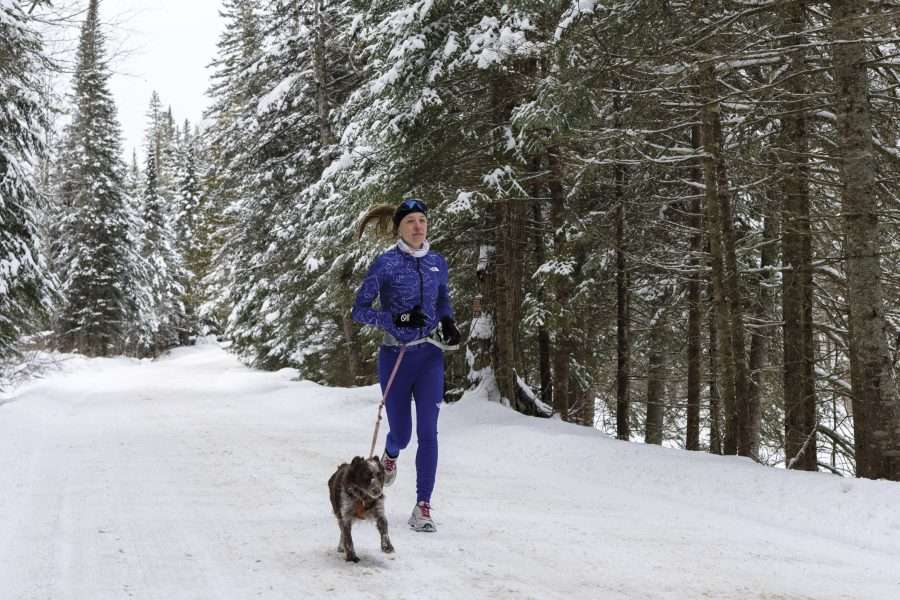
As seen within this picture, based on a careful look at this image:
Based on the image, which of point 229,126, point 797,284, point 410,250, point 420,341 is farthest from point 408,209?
point 229,126

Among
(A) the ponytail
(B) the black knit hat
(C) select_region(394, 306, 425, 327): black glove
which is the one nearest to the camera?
(C) select_region(394, 306, 425, 327): black glove

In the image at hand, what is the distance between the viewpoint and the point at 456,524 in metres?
5.41

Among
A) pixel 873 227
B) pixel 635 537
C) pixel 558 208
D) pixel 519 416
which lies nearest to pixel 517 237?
pixel 558 208

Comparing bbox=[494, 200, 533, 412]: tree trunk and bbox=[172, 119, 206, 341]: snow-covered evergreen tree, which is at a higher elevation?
bbox=[172, 119, 206, 341]: snow-covered evergreen tree

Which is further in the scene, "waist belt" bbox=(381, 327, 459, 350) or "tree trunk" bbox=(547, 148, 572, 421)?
"tree trunk" bbox=(547, 148, 572, 421)

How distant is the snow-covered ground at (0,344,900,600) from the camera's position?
13.2ft

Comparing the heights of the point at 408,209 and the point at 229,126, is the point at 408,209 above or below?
below

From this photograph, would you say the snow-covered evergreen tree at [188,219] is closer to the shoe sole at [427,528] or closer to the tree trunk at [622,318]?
the tree trunk at [622,318]

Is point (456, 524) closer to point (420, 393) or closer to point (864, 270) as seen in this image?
point (420, 393)

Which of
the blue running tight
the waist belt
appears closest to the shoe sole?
the blue running tight

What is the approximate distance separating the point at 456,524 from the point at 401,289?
185 centimetres

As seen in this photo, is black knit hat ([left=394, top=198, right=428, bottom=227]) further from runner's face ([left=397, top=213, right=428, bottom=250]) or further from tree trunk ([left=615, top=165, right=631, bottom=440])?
tree trunk ([left=615, top=165, right=631, bottom=440])

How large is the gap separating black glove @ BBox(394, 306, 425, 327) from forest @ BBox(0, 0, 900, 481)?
155 inches

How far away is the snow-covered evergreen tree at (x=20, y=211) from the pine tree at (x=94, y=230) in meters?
23.9
